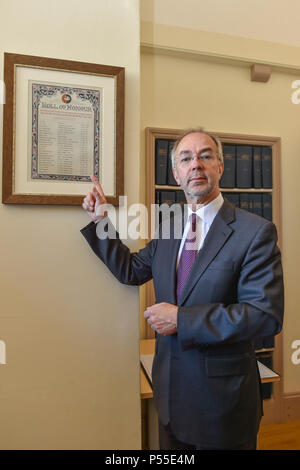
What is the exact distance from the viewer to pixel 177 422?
89cm

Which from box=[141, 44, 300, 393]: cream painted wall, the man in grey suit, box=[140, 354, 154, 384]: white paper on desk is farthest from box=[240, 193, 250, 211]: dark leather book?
box=[140, 354, 154, 384]: white paper on desk

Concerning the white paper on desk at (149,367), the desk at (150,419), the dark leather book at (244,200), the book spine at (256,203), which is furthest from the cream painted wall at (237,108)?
the desk at (150,419)

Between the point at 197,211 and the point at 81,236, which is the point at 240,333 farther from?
the point at 81,236

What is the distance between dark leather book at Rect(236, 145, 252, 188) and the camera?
6.36 ft

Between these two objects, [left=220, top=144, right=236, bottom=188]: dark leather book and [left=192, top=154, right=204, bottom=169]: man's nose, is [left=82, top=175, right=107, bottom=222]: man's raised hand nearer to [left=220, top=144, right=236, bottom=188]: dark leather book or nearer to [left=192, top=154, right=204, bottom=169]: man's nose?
[left=192, top=154, right=204, bottom=169]: man's nose

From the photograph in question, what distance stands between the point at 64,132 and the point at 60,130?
0.01 meters

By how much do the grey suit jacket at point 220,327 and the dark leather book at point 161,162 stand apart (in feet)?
3.11

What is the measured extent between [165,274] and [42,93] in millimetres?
700

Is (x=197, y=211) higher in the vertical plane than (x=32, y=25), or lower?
lower

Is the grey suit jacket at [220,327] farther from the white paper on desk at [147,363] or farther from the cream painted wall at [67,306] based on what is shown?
the white paper on desk at [147,363]

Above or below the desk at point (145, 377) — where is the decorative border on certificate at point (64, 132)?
above

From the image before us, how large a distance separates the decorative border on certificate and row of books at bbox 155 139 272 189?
935 millimetres

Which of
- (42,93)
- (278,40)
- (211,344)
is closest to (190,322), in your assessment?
(211,344)

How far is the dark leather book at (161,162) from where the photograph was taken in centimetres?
184
